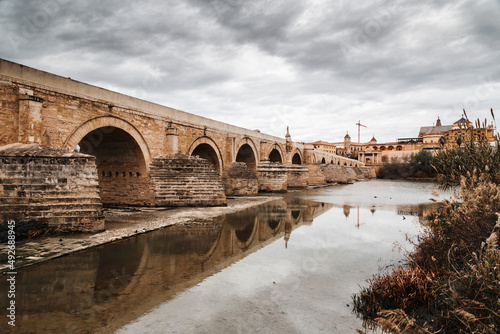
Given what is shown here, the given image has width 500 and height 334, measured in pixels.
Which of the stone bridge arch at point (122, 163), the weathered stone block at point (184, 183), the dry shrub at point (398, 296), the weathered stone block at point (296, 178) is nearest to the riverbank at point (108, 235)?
the weathered stone block at point (184, 183)

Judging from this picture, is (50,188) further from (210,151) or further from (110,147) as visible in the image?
(210,151)

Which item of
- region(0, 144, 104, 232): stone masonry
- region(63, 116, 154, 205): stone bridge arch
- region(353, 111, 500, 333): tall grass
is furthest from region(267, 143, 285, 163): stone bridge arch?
region(353, 111, 500, 333): tall grass

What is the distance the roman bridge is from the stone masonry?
2 centimetres

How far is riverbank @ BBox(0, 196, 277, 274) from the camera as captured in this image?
5.22 meters

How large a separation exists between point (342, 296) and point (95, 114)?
32.2 ft

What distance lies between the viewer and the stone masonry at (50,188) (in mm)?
6633

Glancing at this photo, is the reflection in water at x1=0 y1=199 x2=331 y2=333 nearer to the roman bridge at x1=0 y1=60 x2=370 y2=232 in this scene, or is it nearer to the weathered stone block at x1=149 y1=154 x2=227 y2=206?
the roman bridge at x1=0 y1=60 x2=370 y2=232

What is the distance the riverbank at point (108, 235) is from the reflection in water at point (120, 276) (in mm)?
296

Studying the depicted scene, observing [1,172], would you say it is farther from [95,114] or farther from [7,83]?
[95,114]

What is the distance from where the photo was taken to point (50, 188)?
6.89 metres

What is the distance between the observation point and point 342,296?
151 inches

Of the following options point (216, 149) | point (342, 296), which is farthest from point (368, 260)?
point (216, 149)

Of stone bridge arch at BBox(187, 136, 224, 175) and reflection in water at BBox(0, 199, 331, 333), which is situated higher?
stone bridge arch at BBox(187, 136, 224, 175)

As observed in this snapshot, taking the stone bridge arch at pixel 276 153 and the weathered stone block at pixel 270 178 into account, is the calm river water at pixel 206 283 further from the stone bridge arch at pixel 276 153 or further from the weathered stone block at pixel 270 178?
the stone bridge arch at pixel 276 153
